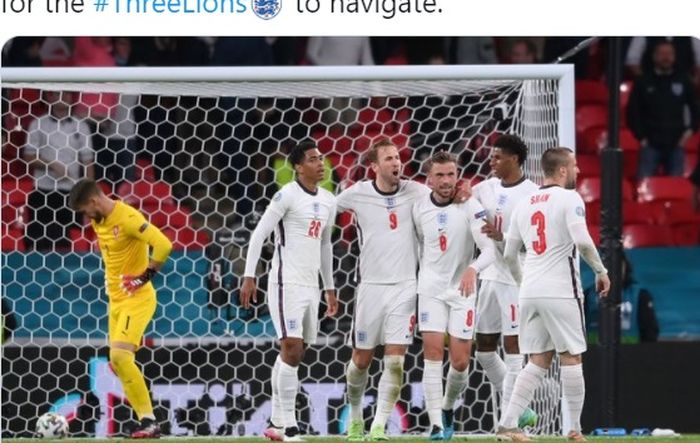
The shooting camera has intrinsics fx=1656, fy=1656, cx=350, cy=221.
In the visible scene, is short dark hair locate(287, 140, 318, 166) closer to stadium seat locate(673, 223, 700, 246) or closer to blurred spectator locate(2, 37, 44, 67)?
blurred spectator locate(2, 37, 44, 67)

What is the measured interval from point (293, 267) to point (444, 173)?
3.34 ft

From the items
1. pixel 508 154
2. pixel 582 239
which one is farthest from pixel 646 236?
pixel 582 239

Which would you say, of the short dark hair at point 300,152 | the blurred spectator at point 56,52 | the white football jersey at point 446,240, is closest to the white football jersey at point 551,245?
the white football jersey at point 446,240

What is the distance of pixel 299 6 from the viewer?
11.0 metres

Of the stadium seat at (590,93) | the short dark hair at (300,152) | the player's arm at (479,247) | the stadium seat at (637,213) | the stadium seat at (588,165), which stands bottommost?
the player's arm at (479,247)

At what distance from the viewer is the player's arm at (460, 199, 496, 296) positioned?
9117 millimetres

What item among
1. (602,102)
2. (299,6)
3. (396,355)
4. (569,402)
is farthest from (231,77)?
(602,102)

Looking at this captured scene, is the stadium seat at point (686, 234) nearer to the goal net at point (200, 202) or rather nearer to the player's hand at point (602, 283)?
the goal net at point (200, 202)

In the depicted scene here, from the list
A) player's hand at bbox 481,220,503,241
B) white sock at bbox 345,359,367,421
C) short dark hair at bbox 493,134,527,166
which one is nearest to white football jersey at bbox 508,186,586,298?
player's hand at bbox 481,220,503,241

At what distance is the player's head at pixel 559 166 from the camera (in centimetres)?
877

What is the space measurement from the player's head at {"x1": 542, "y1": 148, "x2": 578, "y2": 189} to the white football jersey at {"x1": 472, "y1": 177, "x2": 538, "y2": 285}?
2.49 ft

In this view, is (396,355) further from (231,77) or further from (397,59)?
(397,59)

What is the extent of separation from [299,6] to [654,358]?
331 cm

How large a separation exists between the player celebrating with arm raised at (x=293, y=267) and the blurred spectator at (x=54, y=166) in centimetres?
248
